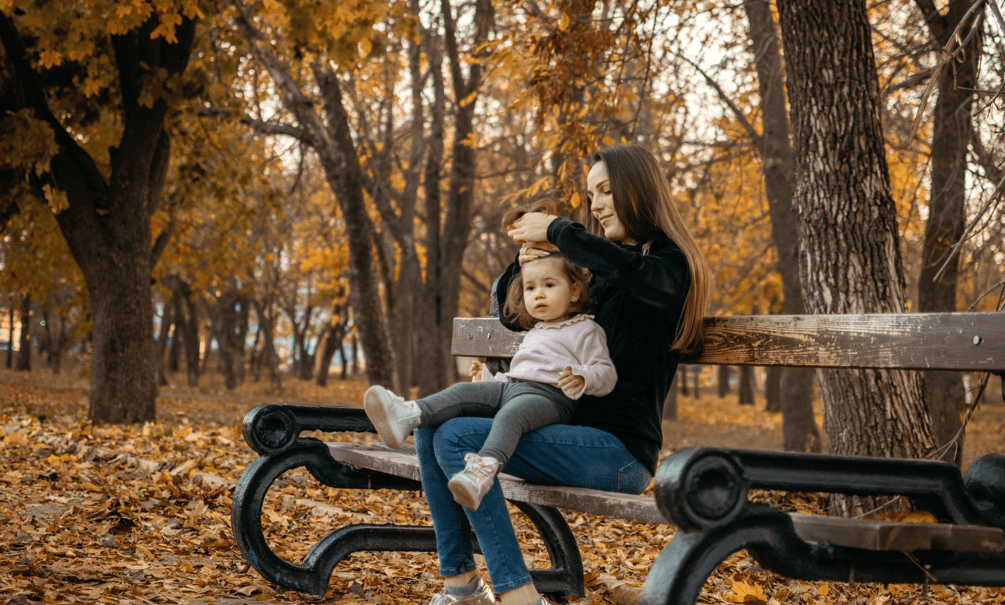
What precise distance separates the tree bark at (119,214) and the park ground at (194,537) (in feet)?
4.53

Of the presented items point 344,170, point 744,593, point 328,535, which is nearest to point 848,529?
point 744,593

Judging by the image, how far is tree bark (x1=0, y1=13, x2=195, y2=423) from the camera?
7992 millimetres

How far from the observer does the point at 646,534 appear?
16.4 ft

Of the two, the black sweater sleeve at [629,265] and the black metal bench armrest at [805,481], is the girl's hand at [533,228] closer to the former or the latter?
the black sweater sleeve at [629,265]

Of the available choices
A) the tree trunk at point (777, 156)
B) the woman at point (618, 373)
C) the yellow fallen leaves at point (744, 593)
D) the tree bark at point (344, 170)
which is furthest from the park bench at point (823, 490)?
the tree bark at point (344, 170)

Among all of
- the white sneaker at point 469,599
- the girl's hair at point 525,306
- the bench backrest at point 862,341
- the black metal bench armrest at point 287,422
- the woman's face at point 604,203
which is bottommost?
the white sneaker at point 469,599

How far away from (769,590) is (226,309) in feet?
78.9

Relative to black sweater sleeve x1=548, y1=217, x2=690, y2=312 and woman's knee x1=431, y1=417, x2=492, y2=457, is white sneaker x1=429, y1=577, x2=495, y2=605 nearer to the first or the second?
woman's knee x1=431, y1=417, x2=492, y2=457

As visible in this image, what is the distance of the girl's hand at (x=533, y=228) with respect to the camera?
2682 millimetres

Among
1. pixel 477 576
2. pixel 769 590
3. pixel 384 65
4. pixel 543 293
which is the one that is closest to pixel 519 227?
pixel 543 293

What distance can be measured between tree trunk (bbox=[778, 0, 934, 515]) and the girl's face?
2313 millimetres

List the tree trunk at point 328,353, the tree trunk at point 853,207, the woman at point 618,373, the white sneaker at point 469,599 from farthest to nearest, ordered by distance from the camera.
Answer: the tree trunk at point 328,353 → the tree trunk at point 853,207 → the white sneaker at point 469,599 → the woman at point 618,373

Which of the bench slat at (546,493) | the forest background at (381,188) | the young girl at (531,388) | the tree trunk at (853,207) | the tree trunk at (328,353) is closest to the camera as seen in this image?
the bench slat at (546,493)

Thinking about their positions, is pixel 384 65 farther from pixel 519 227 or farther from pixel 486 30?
pixel 519 227
